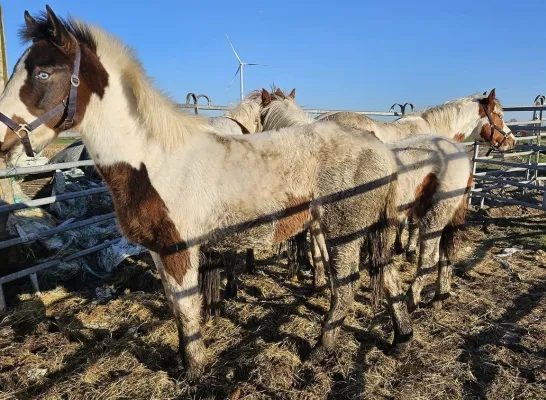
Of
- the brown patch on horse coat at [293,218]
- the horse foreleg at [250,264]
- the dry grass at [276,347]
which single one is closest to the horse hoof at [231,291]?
the dry grass at [276,347]

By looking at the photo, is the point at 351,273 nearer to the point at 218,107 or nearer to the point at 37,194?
the point at 37,194

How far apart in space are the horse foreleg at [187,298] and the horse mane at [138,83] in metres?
0.81

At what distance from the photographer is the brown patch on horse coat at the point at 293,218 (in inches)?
107

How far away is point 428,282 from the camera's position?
4.33 metres

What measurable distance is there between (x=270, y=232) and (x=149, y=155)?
1.05 m

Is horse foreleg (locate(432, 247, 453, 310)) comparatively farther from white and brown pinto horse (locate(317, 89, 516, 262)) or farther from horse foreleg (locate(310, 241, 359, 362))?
white and brown pinto horse (locate(317, 89, 516, 262))

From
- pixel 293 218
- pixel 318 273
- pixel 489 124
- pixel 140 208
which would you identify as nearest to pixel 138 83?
pixel 140 208

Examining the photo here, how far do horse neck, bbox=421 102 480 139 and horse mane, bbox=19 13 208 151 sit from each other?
501cm

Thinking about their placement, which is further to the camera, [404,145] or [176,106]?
[404,145]

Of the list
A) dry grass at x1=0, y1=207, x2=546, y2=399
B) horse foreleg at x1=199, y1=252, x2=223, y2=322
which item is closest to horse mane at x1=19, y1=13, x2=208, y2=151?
horse foreleg at x1=199, y1=252, x2=223, y2=322

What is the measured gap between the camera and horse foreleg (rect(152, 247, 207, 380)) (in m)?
2.60

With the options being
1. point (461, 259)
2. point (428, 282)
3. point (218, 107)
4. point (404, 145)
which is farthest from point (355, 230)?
point (218, 107)

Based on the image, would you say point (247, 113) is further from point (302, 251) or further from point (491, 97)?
point (491, 97)

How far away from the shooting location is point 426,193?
3.57 metres
